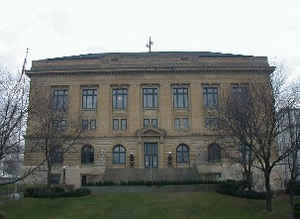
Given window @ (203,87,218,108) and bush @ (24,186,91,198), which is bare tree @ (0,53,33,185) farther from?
window @ (203,87,218,108)

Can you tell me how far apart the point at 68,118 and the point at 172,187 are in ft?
67.6

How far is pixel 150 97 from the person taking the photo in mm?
54656

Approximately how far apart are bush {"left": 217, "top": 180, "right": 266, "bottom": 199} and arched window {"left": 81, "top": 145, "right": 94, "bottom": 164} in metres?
22.2

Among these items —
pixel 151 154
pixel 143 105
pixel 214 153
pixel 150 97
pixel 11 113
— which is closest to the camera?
pixel 11 113

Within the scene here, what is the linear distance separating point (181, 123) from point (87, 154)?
1423 centimetres

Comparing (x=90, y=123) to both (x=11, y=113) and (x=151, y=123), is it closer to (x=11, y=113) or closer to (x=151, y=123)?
(x=151, y=123)

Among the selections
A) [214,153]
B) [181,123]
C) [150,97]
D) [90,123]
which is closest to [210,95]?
[181,123]

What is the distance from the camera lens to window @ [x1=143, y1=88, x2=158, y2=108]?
5431 cm

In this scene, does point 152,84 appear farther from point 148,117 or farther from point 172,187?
point 172,187

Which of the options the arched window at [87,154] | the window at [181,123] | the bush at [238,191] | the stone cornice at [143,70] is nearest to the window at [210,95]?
the stone cornice at [143,70]

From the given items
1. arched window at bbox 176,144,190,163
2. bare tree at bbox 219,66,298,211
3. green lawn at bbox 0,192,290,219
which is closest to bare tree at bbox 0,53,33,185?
green lawn at bbox 0,192,290,219

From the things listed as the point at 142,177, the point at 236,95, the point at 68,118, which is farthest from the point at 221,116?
the point at 68,118

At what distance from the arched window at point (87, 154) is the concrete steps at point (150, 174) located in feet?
13.8

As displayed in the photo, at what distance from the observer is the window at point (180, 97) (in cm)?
5425
